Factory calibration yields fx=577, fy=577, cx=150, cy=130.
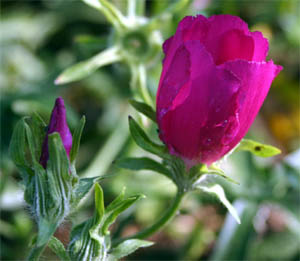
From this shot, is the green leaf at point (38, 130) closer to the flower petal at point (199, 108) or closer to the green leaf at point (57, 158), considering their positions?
the green leaf at point (57, 158)

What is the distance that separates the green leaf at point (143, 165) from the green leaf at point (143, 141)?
0.13 ft

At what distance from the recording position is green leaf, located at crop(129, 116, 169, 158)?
1.01 m

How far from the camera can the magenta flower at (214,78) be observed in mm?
896

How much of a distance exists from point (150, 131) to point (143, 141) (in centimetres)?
75

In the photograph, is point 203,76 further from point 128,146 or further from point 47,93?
point 47,93

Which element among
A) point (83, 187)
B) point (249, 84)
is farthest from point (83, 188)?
point (249, 84)

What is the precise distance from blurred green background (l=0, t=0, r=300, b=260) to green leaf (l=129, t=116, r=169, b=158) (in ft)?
1.13

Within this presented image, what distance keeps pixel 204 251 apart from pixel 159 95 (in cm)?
108

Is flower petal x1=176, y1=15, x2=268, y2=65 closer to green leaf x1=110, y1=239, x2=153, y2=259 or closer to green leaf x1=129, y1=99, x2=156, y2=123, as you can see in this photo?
green leaf x1=129, y1=99, x2=156, y2=123

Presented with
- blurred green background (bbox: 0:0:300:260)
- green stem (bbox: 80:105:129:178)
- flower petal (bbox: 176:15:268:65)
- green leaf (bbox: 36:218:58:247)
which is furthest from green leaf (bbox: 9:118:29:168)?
green stem (bbox: 80:105:129:178)

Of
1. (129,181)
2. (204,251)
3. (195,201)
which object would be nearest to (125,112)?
(129,181)

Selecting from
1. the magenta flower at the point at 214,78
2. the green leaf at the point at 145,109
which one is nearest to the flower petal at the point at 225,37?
the magenta flower at the point at 214,78

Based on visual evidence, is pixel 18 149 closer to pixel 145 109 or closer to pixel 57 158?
pixel 57 158

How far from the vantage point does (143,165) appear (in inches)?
42.0
